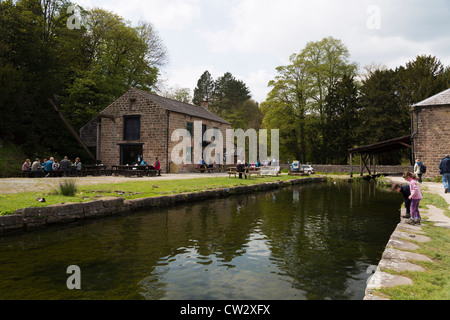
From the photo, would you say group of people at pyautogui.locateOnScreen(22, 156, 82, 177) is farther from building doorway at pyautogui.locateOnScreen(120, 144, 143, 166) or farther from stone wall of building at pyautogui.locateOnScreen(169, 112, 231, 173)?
stone wall of building at pyautogui.locateOnScreen(169, 112, 231, 173)

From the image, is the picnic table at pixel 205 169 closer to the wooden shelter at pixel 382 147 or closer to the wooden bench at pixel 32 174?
the wooden shelter at pixel 382 147

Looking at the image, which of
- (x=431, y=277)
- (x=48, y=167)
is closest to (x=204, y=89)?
(x=48, y=167)

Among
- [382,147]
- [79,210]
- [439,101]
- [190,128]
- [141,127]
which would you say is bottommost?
[79,210]

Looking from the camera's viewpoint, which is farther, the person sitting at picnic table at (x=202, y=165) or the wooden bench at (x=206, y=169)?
the person sitting at picnic table at (x=202, y=165)

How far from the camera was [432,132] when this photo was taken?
2147 cm

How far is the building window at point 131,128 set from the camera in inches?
1078

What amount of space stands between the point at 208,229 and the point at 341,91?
123 feet

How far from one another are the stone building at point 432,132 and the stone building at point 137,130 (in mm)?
19103

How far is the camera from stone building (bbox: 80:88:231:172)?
26.2 m

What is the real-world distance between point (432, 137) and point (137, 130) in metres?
23.9

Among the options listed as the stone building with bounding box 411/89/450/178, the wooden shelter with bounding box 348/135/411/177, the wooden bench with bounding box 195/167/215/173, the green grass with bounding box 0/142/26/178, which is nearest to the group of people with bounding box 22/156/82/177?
the green grass with bounding box 0/142/26/178

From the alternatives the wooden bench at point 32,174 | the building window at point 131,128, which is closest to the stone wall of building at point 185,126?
the building window at point 131,128
